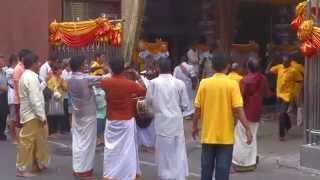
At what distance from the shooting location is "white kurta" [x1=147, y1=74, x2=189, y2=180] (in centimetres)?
988

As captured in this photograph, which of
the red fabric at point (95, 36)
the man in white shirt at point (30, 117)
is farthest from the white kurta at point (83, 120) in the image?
the red fabric at point (95, 36)

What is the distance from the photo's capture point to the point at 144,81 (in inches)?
423

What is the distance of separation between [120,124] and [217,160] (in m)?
1.71

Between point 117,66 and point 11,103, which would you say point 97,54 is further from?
point 117,66

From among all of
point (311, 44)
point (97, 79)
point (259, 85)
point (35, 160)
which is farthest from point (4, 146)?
point (311, 44)

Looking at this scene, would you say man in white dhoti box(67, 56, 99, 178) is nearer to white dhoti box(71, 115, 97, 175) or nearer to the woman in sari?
white dhoti box(71, 115, 97, 175)

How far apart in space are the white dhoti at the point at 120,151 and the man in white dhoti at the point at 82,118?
2.95 ft

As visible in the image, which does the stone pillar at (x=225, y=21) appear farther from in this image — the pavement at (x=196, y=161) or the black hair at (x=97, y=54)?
the black hair at (x=97, y=54)

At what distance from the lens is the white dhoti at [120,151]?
9.88m

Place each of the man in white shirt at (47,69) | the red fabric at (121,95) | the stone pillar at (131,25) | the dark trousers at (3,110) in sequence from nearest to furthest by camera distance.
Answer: the red fabric at (121,95) → the stone pillar at (131,25) → the dark trousers at (3,110) → the man in white shirt at (47,69)

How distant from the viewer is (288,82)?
46.6 feet

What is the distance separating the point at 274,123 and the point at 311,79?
17.4ft

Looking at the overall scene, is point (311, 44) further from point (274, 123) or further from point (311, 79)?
point (274, 123)

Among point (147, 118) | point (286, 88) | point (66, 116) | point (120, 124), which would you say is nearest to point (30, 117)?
point (120, 124)
